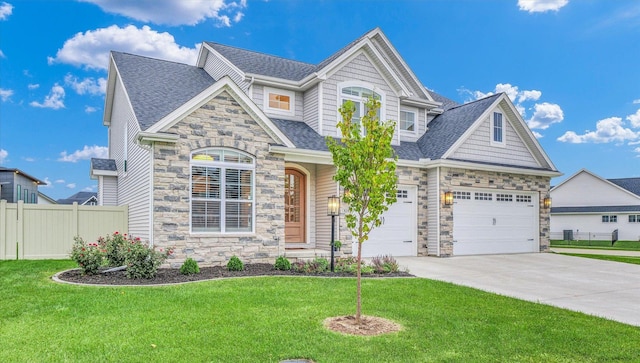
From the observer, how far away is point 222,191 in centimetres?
1092

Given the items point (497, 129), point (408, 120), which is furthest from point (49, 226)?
point (497, 129)

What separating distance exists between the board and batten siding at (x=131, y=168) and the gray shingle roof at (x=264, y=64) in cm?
399

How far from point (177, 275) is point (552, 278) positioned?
8.96 metres

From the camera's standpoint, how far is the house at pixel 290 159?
1059 centimetres

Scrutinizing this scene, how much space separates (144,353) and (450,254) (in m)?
11.9

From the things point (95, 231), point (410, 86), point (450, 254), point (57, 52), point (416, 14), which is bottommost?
point (450, 254)

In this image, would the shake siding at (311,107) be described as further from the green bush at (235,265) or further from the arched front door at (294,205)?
the green bush at (235,265)

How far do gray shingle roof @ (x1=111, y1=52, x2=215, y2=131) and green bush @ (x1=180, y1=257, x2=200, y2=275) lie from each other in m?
3.48

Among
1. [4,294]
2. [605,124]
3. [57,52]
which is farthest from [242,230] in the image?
[605,124]

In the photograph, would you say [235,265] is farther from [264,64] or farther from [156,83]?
[264,64]

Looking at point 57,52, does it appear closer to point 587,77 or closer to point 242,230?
point 242,230

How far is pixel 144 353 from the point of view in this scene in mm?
4449

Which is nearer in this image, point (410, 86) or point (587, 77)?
point (410, 86)

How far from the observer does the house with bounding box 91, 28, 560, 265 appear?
10.6 metres
